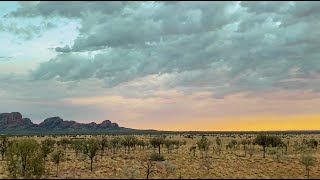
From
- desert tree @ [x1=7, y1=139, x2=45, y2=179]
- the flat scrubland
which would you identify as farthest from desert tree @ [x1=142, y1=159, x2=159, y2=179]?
desert tree @ [x1=7, y1=139, x2=45, y2=179]

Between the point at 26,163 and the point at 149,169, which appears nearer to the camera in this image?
the point at 26,163

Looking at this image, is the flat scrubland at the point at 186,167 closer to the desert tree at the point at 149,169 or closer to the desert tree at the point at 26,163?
the desert tree at the point at 149,169

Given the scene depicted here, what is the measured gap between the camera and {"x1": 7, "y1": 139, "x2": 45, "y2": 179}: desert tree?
232 feet

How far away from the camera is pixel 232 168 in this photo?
90.1m

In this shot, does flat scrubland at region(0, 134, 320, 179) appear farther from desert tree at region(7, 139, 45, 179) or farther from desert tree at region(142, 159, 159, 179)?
desert tree at region(7, 139, 45, 179)

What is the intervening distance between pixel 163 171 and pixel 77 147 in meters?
39.4

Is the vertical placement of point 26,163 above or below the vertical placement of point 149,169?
above

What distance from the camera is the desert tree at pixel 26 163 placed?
7062cm

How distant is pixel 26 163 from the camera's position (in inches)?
2921

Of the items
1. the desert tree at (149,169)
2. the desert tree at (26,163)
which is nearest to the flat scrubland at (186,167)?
the desert tree at (149,169)

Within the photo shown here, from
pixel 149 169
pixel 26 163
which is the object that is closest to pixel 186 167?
pixel 149 169

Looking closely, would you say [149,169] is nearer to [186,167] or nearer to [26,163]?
[186,167]

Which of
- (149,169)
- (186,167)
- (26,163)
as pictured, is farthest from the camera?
(186,167)

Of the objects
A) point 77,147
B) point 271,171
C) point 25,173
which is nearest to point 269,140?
point 271,171
